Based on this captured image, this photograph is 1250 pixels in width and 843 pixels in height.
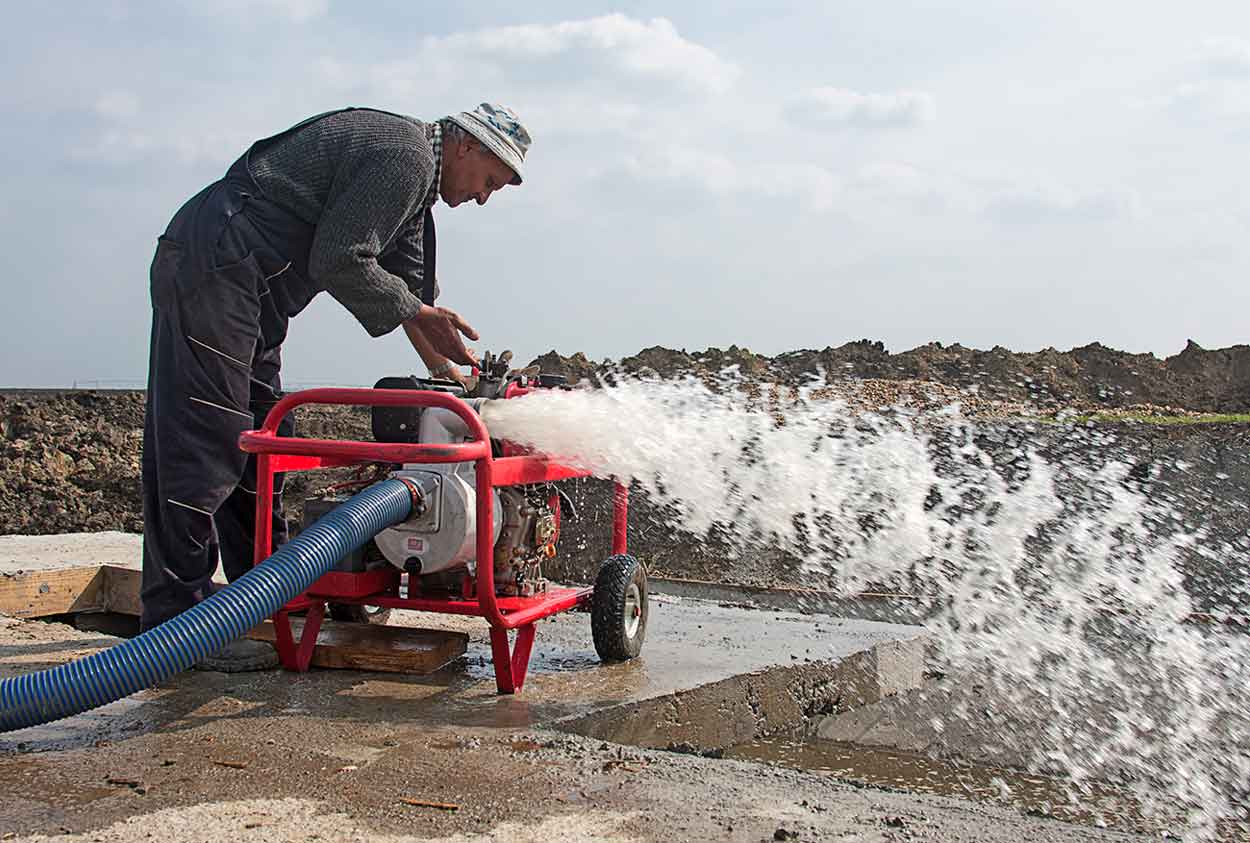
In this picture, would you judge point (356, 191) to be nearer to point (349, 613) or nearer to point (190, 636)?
point (190, 636)

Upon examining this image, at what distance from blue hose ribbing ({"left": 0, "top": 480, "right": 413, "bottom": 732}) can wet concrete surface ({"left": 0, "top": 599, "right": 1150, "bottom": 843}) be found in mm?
161

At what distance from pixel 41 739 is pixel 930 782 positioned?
2687 millimetres

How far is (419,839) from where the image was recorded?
2234mm

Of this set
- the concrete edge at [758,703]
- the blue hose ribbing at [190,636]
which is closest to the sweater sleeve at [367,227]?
the blue hose ribbing at [190,636]

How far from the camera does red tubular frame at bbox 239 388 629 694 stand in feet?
10.3

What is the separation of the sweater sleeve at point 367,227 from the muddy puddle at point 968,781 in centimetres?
181

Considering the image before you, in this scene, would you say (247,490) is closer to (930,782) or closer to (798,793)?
(798,793)

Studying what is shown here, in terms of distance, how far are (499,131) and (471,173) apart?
6.4 inches

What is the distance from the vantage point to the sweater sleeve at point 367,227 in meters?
3.41

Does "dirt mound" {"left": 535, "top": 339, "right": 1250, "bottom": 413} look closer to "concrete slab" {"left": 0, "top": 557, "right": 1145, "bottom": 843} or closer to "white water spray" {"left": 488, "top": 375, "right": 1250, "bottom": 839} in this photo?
"white water spray" {"left": 488, "top": 375, "right": 1250, "bottom": 839}

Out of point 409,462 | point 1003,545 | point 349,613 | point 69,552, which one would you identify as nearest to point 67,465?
point 69,552

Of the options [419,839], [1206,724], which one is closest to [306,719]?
[419,839]

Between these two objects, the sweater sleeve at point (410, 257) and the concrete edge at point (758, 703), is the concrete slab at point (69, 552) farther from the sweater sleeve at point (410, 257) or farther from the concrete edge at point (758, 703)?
the concrete edge at point (758, 703)

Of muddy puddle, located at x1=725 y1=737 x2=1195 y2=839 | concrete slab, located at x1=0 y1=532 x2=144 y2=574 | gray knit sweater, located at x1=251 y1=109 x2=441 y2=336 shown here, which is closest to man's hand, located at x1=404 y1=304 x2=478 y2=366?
gray knit sweater, located at x1=251 y1=109 x2=441 y2=336
